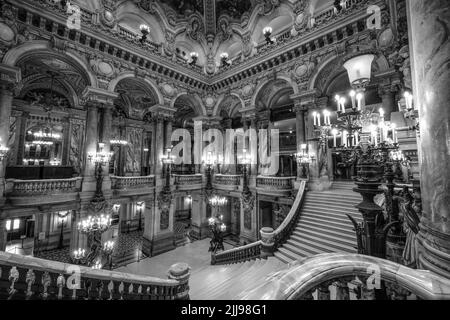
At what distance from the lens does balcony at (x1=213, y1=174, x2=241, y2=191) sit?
550 inches

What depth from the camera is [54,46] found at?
9.12 meters

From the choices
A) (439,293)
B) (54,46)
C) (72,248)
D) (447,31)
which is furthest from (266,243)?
(54,46)

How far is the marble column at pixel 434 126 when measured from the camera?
2.10 meters

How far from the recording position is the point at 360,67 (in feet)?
10.1

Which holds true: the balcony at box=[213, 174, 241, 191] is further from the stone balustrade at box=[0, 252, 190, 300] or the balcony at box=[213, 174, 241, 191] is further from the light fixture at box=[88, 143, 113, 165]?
the stone balustrade at box=[0, 252, 190, 300]

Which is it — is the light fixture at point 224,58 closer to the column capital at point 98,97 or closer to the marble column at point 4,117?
Result: the column capital at point 98,97

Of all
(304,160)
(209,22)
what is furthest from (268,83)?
(209,22)

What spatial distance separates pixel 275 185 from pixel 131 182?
9145mm

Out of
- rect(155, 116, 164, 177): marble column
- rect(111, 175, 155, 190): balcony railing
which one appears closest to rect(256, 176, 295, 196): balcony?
rect(155, 116, 164, 177): marble column

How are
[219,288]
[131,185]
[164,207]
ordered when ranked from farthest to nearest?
[164,207]
[131,185]
[219,288]

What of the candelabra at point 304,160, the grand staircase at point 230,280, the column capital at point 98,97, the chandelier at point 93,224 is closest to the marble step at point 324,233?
the grand staircase at point 230,280

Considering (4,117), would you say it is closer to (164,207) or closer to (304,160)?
(164,207)
